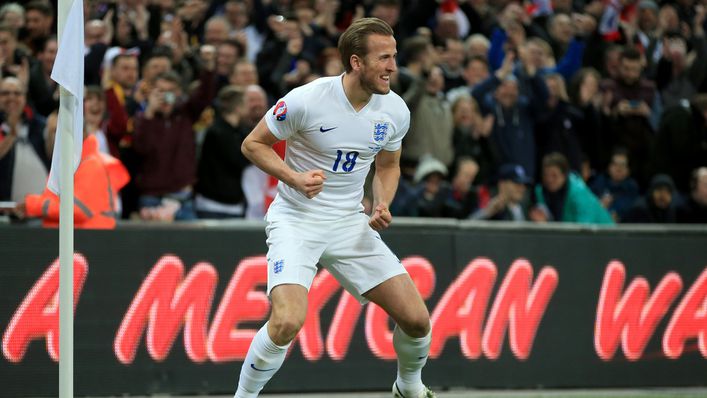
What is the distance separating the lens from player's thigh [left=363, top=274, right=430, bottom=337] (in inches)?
328

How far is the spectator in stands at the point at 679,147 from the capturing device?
15180 mm

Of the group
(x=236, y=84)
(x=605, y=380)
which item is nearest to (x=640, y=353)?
(x=605, y=380)

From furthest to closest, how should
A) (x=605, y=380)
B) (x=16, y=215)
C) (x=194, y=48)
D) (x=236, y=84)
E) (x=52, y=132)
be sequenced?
1. (x=194, y=48)
2. (x=236, y=84)
3. (x=605, y=380)
4. (x=52, y=132)
5. (x=16, y=215)

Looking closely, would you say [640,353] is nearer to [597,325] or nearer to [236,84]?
[597,325]

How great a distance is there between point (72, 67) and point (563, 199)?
7.45 metres

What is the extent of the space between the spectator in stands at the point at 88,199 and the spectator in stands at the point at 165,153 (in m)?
1.05

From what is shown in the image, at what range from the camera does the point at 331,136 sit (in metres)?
8.17

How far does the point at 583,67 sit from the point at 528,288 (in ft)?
18.7

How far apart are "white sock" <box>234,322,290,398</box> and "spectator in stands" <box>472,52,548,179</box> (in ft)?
22.7

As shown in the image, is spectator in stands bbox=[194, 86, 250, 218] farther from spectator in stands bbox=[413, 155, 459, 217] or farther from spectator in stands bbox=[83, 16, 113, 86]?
spectator in stands bbox=[413, 155, 459, 217]

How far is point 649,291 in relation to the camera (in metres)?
12.7

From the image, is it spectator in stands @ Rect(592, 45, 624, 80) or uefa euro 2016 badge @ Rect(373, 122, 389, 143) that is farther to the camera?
spectator in stands @ Rect(592, 45, 624, 80)

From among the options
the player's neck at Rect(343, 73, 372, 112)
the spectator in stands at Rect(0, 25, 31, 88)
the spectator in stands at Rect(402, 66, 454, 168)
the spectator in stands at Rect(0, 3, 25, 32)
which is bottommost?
the spectator in stands at Rect(402, 66, 454, 168)

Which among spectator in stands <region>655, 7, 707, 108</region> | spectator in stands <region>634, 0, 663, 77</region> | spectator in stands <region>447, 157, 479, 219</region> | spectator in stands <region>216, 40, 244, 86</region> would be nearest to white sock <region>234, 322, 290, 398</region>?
spectator in stands <region>447, 157, 479, 219</region>
